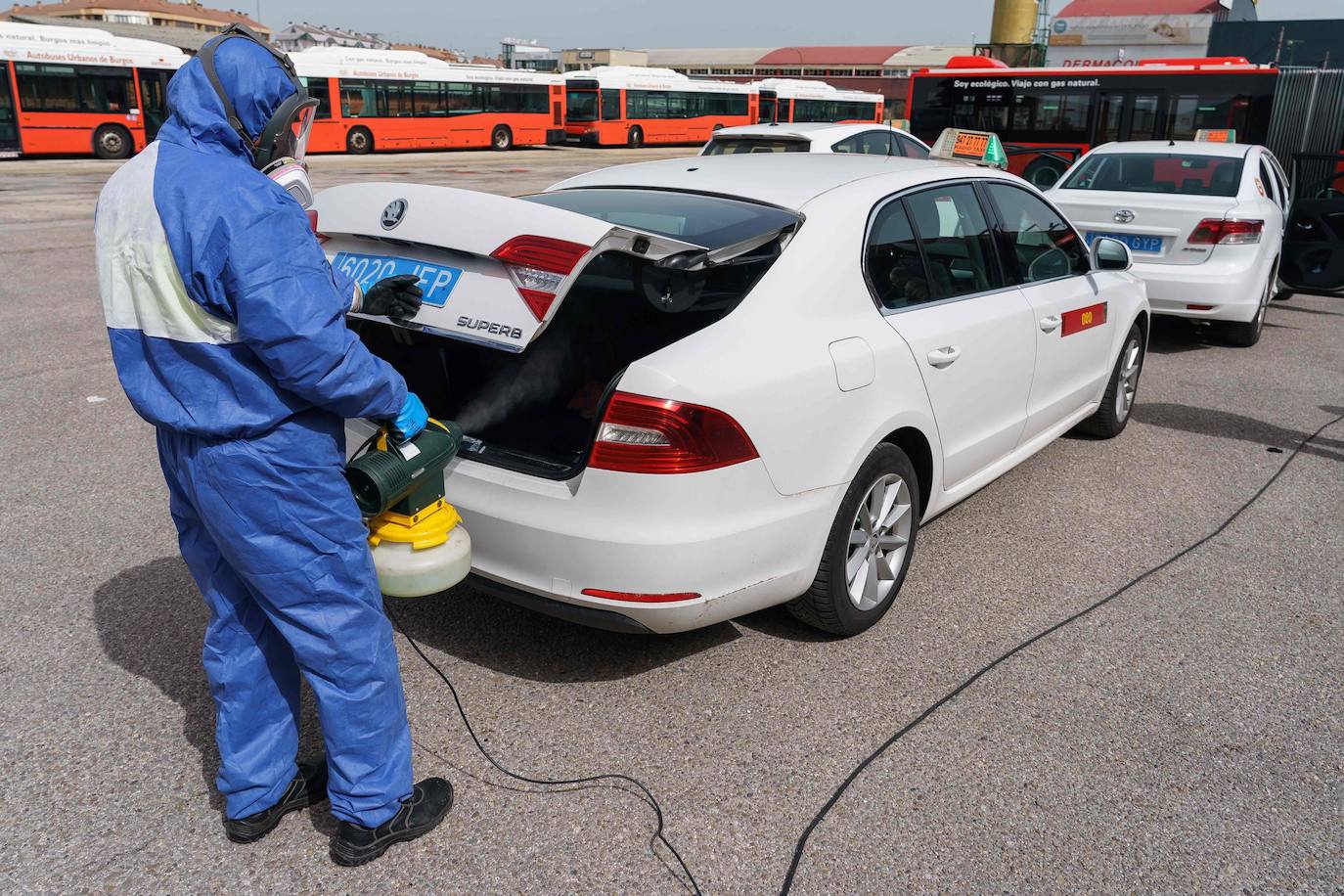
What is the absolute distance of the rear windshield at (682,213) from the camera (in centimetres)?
343

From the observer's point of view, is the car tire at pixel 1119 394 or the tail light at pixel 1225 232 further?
the tail light at pixel 1225 232

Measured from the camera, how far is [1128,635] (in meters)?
3.81

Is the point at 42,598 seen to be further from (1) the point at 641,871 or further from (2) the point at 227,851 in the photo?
(1) the point at 641,871

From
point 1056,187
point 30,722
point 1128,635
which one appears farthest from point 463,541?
point 1056,187

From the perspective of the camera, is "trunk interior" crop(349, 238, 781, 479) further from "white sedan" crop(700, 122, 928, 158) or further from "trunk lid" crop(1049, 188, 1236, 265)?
"white sedan" crop(700, 122, 928, 158)

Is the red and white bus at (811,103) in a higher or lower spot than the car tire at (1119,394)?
higher

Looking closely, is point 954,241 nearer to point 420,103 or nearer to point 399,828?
point 399,828

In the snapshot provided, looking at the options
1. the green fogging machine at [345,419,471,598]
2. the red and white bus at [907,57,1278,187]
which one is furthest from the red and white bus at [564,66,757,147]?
the green fogging machine at [345,419,471,598]

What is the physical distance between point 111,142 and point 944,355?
29.8m

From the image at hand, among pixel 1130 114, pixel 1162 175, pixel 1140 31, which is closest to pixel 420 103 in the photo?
pixel 1130 114

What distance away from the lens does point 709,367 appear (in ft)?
9.90

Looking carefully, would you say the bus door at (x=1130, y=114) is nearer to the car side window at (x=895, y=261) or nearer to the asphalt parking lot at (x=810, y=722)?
the asphalt parking lot at (x=810, y=722)

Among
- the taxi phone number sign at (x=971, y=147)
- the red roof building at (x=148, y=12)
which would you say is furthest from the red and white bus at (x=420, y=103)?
the red roof building at (x=148, y=12)

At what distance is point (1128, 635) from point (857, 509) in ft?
3.86
